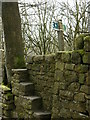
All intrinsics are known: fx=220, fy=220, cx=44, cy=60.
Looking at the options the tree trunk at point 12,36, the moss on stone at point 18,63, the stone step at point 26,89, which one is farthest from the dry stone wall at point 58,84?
the tree trunk at point 12,36

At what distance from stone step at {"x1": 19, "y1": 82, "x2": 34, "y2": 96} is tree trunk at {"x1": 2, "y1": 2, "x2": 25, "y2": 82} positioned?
1.38 metres

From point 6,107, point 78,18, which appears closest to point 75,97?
point 6,107

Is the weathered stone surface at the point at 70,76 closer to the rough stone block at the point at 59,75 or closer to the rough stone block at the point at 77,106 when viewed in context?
the rough stone block at the point at 59,75

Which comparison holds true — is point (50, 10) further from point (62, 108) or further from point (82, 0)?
point (62, 108)

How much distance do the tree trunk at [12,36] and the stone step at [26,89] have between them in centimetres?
138

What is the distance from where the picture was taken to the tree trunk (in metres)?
6.99

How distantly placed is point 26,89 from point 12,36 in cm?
215

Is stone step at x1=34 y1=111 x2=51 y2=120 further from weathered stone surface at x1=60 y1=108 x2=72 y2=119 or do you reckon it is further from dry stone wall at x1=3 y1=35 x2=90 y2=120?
weathered stone surface at x1=60 y1=108 x2=72 y2=119

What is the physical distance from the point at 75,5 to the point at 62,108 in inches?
393

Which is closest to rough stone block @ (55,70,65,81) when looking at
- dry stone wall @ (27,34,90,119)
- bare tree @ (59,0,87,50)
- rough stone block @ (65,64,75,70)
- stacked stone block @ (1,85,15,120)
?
dry stone wall @ (27,34,90,119)

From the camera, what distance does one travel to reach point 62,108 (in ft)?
14.8

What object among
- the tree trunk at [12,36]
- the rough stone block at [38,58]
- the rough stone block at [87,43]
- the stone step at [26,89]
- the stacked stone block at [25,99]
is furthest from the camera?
the tree trunk at [12,36]

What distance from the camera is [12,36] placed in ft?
23.2

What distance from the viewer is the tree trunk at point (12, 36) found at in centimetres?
699
